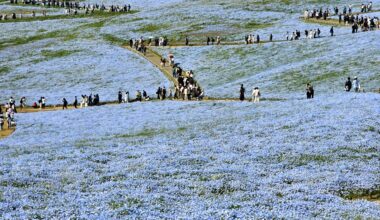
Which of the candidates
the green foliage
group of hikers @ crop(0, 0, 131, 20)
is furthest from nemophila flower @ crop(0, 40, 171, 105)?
group of hikers @ crop(0, 0, 131, 20)

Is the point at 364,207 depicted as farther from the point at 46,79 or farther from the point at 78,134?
the point at 46,79

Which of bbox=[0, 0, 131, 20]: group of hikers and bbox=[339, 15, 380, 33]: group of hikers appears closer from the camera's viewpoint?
bbox=[339, 15, 380, 33]: group of hikers

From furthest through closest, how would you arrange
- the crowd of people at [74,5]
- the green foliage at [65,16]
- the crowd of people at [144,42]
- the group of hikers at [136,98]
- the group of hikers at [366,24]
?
the crowd of people at [74,5] < the green foliage at [65,16] < the crowd of people at [144,42] < the group of hikers at [366,24] < the group of hikers at [136,98]

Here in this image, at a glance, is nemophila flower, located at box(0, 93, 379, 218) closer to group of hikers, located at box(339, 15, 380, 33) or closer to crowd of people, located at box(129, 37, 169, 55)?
group of hikers, located at box(339, 15, 380, 33)

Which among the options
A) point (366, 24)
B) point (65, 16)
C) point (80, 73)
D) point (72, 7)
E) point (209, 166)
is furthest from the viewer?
point (72, 7)

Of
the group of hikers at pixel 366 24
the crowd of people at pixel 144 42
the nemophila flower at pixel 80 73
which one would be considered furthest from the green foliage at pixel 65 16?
the group of hikers at pixel 366 24

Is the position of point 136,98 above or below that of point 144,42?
below

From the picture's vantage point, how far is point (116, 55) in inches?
3688

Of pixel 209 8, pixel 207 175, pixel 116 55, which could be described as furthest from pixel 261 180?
pixel 209 8

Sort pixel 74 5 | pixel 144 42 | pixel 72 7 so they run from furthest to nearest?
1. pixel 74 5
2. pixel 72 7
3. pixel 144 42

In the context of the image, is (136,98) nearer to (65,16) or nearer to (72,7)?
(65,16)

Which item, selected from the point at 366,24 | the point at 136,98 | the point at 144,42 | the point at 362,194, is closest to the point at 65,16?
the point at 144,42

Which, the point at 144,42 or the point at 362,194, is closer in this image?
the point at 362,194

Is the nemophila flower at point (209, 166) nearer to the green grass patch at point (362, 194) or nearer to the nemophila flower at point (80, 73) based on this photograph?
the green grass patch at point (362, 194)
